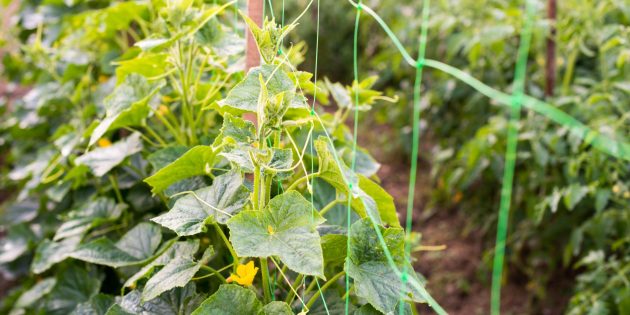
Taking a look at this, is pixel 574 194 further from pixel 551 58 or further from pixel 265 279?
pixel 265 279

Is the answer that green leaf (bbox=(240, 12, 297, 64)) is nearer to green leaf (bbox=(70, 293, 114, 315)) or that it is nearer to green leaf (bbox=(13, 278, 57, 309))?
green leaf (bbox=(70, 293, 114, 315))

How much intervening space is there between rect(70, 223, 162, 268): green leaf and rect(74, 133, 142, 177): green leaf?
0.67ft

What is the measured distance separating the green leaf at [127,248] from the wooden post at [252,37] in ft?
1.46

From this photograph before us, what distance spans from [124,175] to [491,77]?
6.14 feet

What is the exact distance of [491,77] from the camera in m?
3.17

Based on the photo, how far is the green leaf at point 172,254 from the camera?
1.34 metres

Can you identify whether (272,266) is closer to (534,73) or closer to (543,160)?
(543,160)

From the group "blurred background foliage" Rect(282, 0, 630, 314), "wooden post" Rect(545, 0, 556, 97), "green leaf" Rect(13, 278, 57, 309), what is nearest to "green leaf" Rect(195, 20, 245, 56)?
"green leaf" Rect(13, 278, 57, 309)

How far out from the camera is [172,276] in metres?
1.26

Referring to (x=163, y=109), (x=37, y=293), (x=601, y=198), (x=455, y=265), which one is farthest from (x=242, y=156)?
(x=455, y=265)

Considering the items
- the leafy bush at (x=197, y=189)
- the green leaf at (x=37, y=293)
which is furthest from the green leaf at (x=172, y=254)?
the green leaf at (x=37, y=293)

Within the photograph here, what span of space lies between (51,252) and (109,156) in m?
0.35

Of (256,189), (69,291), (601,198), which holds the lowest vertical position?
(69,291)

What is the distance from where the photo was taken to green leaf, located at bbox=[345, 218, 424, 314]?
1141 mm
